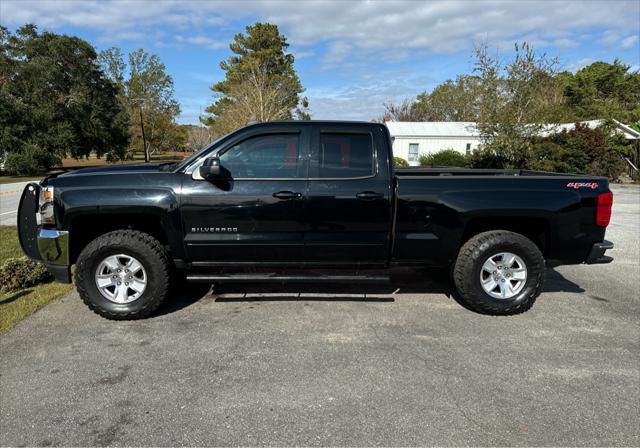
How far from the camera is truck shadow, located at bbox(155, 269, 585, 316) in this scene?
466cm

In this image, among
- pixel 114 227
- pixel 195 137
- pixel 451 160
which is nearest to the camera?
pixel 114 227

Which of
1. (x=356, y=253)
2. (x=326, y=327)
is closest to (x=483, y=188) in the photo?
(x=356, y=253)

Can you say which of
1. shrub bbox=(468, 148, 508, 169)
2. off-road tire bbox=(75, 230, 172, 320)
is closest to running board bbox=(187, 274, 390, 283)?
off-road tire bbox=(75, 230, 172, 320)

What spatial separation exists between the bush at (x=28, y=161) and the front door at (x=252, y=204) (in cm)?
3070

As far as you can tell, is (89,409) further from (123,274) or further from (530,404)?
(530,404)

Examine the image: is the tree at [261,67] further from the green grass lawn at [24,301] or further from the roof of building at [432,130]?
the green grass lawn at [24,301]

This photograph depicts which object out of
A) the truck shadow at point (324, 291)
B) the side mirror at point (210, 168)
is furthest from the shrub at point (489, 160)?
the side mirror at point (210, 168)

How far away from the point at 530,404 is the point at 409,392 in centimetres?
80

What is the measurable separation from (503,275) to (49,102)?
35568 millimetres

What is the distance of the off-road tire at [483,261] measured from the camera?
4.22 meters

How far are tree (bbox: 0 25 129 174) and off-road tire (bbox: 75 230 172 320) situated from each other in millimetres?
30170

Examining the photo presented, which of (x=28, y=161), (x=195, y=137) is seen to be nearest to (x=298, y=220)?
(x=28, y=161)

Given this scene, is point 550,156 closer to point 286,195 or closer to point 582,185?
point 582,185

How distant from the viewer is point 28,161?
28.2m
